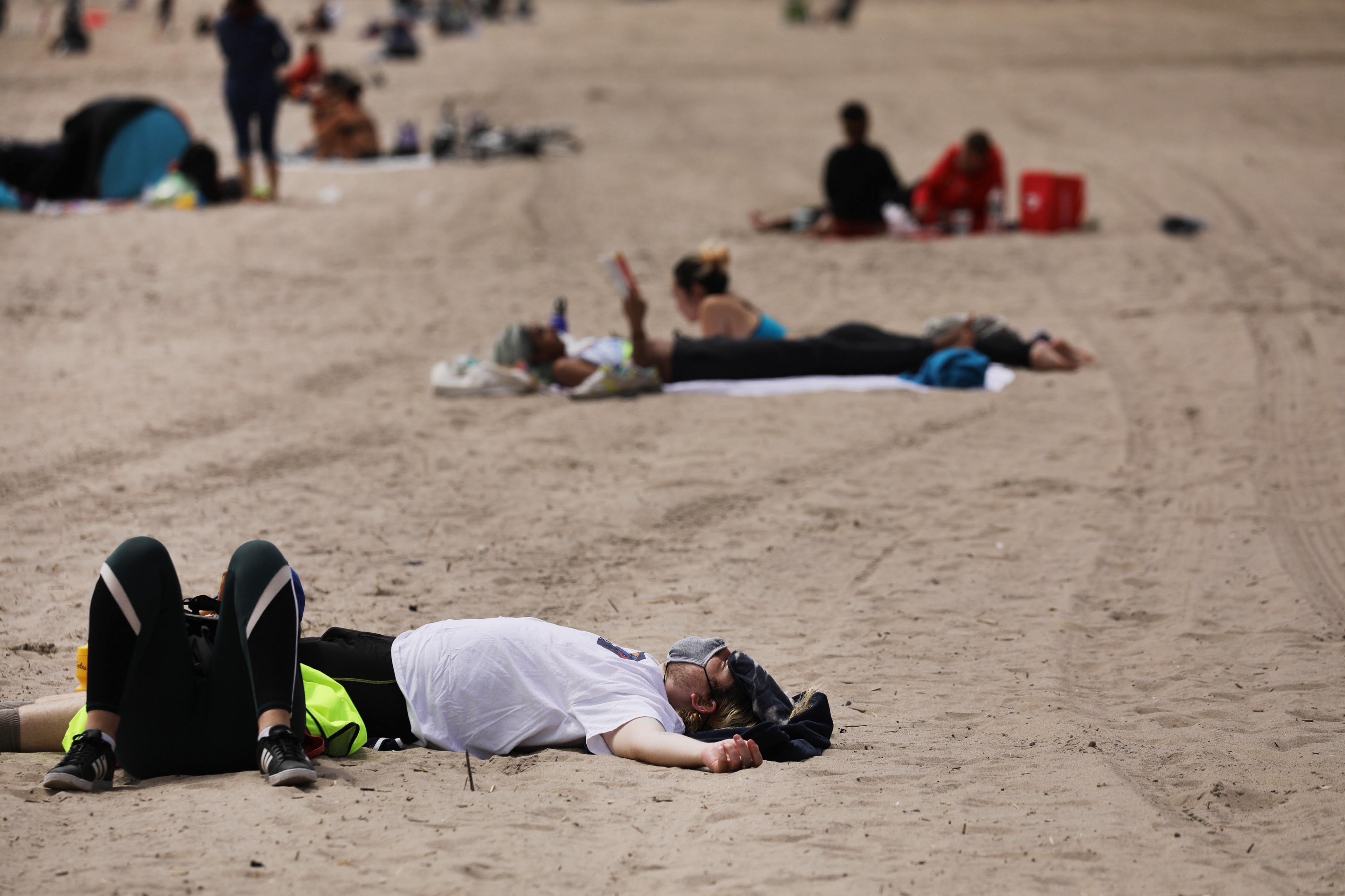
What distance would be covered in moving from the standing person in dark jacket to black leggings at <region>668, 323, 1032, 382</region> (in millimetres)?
6651

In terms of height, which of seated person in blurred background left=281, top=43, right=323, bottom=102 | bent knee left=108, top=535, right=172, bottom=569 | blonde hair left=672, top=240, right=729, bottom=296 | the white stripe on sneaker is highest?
seated person in blurred background left=281, top=43, right=323, bottom=102

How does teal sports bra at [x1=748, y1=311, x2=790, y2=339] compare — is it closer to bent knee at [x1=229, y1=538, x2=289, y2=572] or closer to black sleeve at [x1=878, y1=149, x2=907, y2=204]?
black sleeve at [x1=878, y1=149, x2=907, y2=204]

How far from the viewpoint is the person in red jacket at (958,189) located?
39.7 ft

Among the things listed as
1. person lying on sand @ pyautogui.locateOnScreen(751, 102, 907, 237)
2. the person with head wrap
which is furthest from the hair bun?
person lying on sand @ pyautogui.locateOnScreen(751, 102, 907, 237)

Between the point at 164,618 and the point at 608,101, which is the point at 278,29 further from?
the point at 164,618

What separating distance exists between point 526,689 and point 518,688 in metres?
0.02

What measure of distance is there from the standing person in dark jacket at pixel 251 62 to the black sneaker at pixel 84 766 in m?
10.5

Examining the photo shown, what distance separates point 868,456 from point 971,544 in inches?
50.8

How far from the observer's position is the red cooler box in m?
11.9

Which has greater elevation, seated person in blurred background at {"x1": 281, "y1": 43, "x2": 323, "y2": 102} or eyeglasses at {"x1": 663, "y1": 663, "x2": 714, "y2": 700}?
seated person in blurred background at {"x1": 281, "y1": 43, "x2": 323, "y2": 102}

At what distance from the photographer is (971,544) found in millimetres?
5867

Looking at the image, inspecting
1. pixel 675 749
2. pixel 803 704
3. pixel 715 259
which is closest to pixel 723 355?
pixel 715 259

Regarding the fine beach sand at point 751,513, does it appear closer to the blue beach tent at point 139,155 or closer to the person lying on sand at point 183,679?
the person lying on sand at point 183,679

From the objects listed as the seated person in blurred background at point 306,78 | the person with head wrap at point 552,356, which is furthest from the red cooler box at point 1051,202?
the seated person in blurred background at point 306,78
